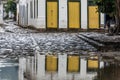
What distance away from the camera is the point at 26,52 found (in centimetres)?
1825

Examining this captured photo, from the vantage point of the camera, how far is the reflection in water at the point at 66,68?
37.0ft

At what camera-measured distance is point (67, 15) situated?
4303 cm

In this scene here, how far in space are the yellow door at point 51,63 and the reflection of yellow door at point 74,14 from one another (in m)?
26.1

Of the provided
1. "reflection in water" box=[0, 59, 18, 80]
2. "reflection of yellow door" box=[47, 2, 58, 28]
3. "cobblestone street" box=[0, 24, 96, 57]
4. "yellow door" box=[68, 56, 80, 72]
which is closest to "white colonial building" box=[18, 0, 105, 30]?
"reflection of yellow door" box=[47, 2, 58, 28]

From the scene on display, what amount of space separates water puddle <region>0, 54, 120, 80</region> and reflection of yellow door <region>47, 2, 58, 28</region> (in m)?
25.5

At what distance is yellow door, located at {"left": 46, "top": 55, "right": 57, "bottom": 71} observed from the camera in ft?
44.5

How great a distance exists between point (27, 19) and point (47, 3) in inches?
595

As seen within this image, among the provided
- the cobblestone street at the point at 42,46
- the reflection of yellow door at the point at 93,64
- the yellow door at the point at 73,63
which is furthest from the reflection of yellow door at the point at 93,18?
the reflection of yellow door at the point at 93,64

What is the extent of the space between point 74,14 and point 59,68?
29.6 m

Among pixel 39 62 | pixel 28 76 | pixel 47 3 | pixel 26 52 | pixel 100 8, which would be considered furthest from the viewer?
pixel 47 3

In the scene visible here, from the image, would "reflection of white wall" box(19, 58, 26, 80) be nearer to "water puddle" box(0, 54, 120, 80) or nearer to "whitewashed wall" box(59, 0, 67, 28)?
"water puddle" box(0, 54, 120, 80)

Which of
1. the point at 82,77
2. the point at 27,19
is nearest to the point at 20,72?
the point at 82,77

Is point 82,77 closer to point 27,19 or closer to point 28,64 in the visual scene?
point 28,64

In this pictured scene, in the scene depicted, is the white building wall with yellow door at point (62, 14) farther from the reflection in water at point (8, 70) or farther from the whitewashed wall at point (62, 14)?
the reflection in water at point (8, 70)
